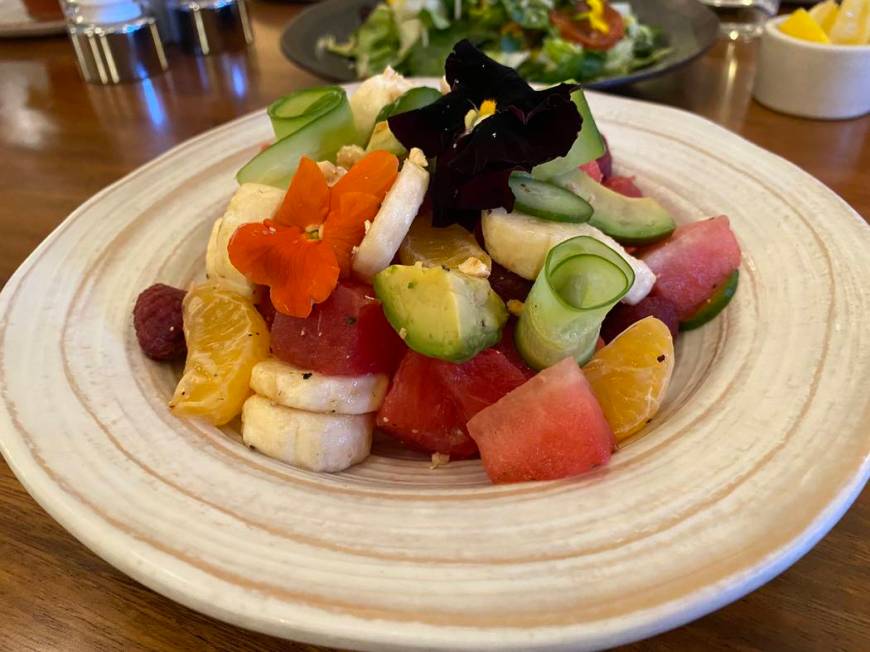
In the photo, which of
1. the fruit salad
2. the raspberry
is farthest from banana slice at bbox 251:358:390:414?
the raspberry

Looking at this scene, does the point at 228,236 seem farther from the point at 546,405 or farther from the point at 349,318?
the point at 546,405

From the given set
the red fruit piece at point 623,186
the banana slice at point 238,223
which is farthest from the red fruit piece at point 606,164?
the banana slice at point 238,223

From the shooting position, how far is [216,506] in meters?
0.96

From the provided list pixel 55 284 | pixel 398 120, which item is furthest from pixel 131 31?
pixel 398 120

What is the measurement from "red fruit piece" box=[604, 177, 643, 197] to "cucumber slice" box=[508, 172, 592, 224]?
0.30 metres

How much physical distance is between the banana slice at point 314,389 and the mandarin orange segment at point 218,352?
0.03 metres

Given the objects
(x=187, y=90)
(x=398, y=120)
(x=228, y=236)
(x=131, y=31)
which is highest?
(x=398, y=120)

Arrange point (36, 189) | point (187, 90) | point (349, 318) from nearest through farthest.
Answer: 1. point (349, 318)
2. point (36, 189)
3. point (187, 90)

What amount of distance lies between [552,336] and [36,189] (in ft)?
6.24

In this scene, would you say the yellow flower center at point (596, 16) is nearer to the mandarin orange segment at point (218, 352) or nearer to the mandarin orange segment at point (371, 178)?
the mandarin orange segment at point (371, 178)

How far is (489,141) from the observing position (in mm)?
1218

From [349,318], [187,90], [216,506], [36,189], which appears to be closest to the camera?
[216,506]

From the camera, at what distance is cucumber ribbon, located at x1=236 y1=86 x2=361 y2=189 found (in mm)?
1444

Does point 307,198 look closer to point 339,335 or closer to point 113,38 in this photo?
point 339,335
